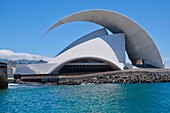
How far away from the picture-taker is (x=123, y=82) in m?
37.8

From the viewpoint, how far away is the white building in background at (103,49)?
45.5m

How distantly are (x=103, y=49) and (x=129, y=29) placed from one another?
6280mm

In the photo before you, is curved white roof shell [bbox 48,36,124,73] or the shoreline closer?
the shoreline

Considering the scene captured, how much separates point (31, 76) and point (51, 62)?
5.27 meters

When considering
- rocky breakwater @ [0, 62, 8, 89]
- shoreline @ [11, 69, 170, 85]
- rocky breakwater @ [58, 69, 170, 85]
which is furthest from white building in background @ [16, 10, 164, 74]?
Answer: rocky breakwater @ [0, 62, 8, 89]

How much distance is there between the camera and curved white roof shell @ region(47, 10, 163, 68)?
48062mm

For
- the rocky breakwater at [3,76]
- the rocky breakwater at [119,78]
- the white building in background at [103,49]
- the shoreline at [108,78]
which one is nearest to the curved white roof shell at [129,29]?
the white building in background at [103,49]

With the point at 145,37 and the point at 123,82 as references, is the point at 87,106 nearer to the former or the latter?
the point at 123,82

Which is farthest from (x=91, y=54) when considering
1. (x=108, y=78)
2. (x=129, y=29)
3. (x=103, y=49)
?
(x=129, y=29)

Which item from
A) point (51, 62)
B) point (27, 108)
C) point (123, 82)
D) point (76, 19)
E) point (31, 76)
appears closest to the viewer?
point (27, 108)

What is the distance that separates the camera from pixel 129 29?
50.1 meters

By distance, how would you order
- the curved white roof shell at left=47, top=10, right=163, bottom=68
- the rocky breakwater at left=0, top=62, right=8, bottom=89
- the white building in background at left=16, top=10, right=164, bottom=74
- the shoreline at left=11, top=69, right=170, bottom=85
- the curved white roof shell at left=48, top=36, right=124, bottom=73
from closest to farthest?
the rocky breakwater at left=0, top=62, right=8, bottom=89
the shoreline at left=11, top=69, right=170, bottom=85
the curved white roof shell at left=48, top=36, right=124, bottom=73
the white building in background at left=16, top=10, right=164, bottom=74
the curved white roof shell at left=47, top=10, right=163, bottom=68

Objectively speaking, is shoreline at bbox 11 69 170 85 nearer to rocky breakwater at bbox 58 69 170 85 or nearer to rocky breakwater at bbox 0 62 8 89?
rocky breakwater at bbox 58 69 170 85

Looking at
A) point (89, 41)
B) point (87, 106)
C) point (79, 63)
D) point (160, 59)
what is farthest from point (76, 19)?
point (87, 106)
